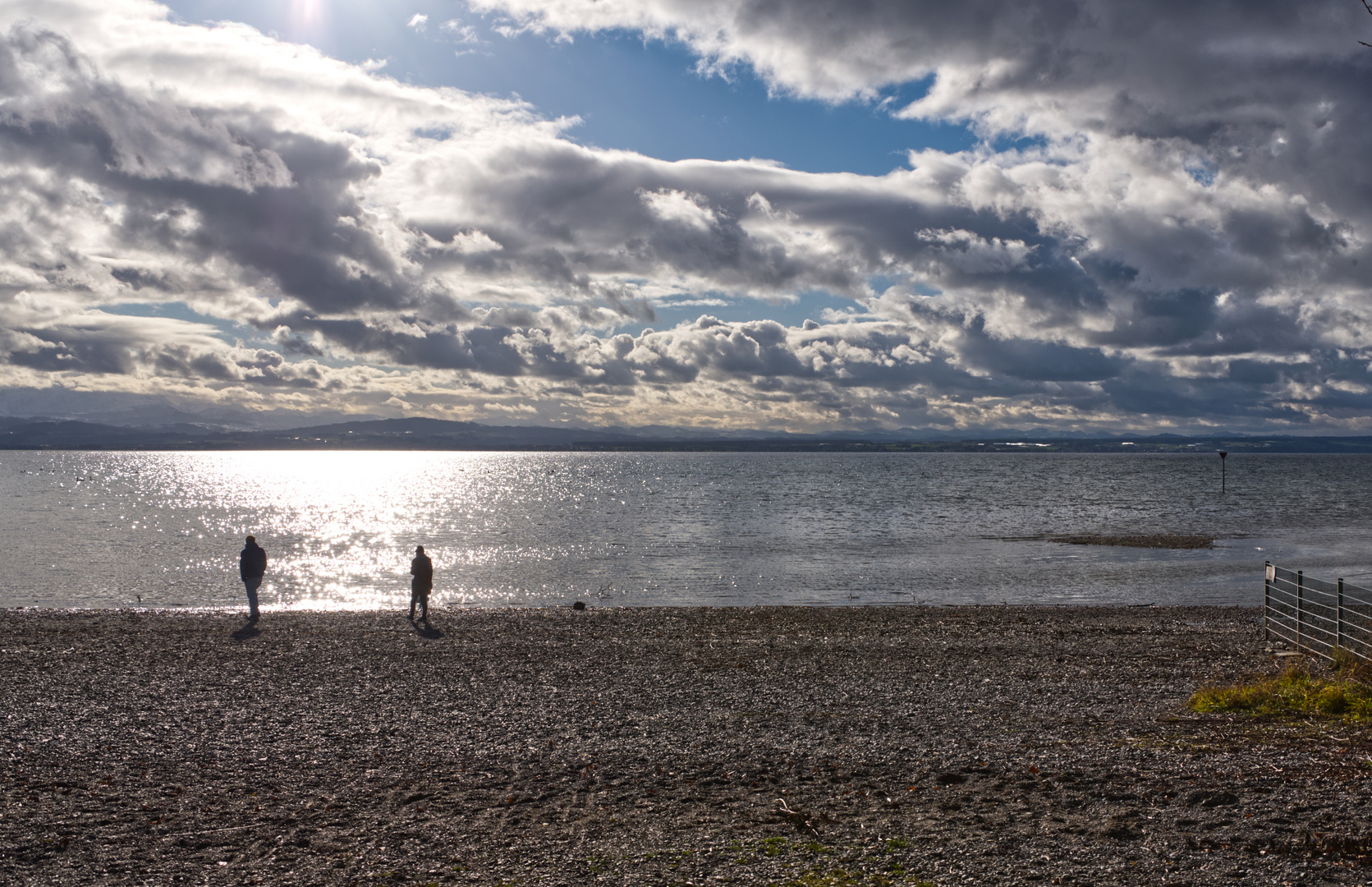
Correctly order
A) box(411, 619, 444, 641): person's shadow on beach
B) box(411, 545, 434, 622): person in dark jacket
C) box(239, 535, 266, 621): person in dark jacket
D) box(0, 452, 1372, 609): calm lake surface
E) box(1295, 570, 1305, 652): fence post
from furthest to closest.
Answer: box(0, 452, 1372, 609): calm lake surface < box(239, 535, 266, 621): person in dark jacket < box(411, 545, 434, 622): person in dark jacket < box(411, 619, 444, 641): person's shadow on beach < box(1295, 570, 1305, 652): fence post

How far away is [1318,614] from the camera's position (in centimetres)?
1862

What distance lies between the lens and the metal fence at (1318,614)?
1691 cm

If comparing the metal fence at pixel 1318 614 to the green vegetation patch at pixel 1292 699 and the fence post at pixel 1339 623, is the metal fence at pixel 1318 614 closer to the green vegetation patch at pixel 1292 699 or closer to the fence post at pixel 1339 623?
the fence post at pixel 1339 623

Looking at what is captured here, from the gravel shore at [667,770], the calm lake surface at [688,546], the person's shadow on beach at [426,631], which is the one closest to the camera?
the gravel shore at [667,770]

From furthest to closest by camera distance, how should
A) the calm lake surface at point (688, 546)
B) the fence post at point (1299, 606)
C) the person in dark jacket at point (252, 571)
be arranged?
1. the calm lake surface at point (688, 546)
2. the person in dark jacket at point (252, 571)
3. the fence post at point (1299, 606)

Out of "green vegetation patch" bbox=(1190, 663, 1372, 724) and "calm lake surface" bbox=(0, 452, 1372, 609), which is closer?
"green vegetation patch" bbox=(1190, 663, 1372, 724)

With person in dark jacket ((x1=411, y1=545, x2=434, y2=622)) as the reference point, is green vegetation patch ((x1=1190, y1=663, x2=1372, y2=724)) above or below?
above

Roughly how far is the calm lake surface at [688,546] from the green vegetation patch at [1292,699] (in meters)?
17.4

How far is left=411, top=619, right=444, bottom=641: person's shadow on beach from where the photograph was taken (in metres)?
22.6

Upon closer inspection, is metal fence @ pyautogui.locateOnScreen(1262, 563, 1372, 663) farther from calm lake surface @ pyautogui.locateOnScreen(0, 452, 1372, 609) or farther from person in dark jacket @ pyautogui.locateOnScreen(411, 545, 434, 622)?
person in dark jacket @ pyautogui.locateOnScreen(411, 545, 434, 622)

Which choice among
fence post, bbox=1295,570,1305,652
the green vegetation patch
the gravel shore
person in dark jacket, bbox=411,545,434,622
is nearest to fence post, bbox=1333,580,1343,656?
fence post, bbox=1295,570,1305,652

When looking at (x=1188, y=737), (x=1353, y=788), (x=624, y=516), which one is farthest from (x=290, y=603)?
(x=624, y=516)

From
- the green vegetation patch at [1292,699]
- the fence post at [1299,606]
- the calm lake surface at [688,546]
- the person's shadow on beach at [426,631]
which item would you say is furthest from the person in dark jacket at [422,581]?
Answer: the fence post at [1299,606]

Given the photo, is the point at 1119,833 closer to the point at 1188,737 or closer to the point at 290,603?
the point at 1188,737
